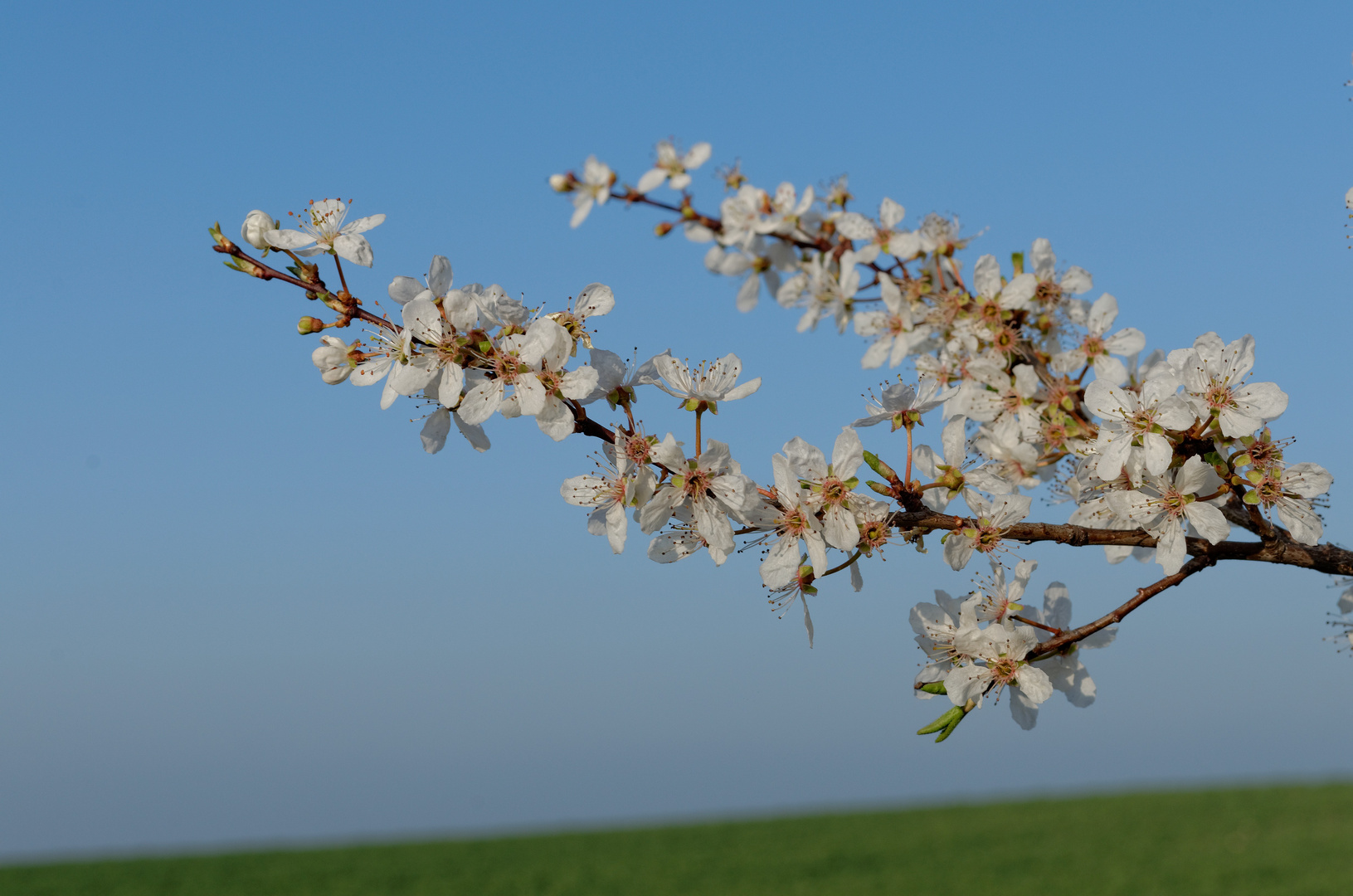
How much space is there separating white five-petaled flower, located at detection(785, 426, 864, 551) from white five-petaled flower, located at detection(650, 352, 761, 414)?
0.44ft

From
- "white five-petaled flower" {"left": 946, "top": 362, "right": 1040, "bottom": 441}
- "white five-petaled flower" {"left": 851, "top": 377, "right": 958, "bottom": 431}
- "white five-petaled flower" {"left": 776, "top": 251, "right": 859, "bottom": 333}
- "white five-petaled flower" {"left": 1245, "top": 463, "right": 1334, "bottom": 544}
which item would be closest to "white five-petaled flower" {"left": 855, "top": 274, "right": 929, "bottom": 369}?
"white five-petaled flower" {"left": 776, "top": 251, "right": 859, "bottom": 333}

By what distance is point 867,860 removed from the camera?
10906mm

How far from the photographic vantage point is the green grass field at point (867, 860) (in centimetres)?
953

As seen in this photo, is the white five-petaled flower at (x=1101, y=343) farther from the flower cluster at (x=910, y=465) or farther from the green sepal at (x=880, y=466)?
the green sepal at (x=880, y=466)

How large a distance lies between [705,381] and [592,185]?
109 centimetres

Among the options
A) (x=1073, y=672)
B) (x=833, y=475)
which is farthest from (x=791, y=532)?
(x=1073, y=672)

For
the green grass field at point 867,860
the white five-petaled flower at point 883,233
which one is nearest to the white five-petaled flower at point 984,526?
the white five-petaled flower at point 883,233

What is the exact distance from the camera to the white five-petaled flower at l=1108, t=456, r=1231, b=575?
1861 mm

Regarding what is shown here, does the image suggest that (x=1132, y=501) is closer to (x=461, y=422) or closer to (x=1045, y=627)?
(x=1045, y=627)

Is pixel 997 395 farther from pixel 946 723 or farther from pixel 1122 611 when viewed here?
pixel 946 723

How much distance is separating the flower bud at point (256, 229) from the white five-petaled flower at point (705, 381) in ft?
2.61

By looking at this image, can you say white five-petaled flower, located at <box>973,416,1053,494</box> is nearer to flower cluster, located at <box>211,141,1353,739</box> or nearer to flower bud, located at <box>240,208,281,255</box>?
flower cluster, located at <box>211,141,1353,739</box>

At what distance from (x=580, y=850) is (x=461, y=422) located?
11256mm

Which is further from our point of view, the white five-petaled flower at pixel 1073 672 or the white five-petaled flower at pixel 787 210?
the white five-petaled flower at pixel 787 210
